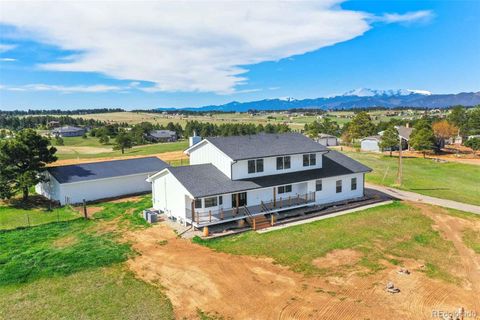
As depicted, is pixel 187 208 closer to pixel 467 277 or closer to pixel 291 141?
pixel 291 141

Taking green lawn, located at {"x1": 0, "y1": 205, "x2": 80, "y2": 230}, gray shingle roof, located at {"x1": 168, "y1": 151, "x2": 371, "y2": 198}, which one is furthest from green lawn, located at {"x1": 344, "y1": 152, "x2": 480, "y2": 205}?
green lawn, located at {"x1": 0, "y1": 205, "x2": 80, "y2": 230}

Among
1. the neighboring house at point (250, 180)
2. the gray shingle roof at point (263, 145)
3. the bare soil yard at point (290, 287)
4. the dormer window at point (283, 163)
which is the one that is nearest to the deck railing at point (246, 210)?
the neighboring house at point (250, 180)

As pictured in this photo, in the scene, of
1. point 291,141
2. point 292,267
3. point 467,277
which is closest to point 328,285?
point 292,267

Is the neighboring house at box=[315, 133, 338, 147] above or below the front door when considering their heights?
above

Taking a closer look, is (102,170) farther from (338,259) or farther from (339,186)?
(338,259)

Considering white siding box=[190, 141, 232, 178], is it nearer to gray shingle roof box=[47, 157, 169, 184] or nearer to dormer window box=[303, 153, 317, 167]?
dormer window box=[303, 153, 317, 167]

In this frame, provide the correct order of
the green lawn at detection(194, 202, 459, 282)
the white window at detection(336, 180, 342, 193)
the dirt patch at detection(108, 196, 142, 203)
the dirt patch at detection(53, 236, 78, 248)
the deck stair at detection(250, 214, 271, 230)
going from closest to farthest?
the green lawn at detection(194, 202, 459, 282)
the dirt patch at detection(53, 236, 78, 248)
the deck stair at detection(250, 214, 271, 230)
the white window at detection(336, 180, 342, 193)
the dirt patch at detection(108, 196, 142, 203)
